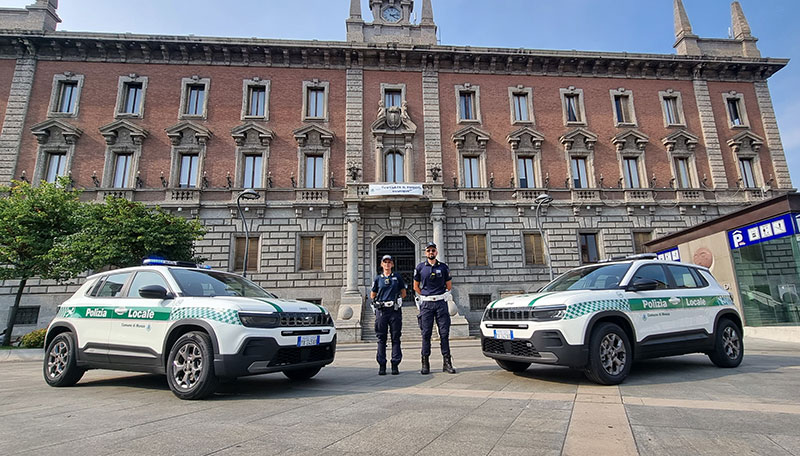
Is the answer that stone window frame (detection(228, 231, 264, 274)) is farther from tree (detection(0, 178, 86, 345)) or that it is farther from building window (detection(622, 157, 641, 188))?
building window (detection(622, 157, 641, 188))

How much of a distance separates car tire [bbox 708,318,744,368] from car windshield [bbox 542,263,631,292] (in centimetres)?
205

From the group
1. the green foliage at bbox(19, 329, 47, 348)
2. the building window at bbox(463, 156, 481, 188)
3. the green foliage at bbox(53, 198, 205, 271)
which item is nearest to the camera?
the green foliage at bbox(19, 329, 47, 348)

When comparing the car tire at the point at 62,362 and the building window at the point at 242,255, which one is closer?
the car tire at the point at 62,362

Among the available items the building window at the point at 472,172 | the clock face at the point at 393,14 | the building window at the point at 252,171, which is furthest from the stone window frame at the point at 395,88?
the building window at the point at 252,171

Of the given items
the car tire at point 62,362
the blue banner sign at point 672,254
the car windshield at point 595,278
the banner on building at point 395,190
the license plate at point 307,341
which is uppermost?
the banner on building at point 395,190

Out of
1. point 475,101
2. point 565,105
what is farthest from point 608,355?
point 565,105

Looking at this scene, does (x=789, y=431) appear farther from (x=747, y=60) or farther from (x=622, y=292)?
(x=747, y=60)

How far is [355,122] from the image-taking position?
21203mm

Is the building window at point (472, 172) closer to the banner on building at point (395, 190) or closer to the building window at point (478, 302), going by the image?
the banner on building at point (395, 190)

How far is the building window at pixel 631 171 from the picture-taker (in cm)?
2183

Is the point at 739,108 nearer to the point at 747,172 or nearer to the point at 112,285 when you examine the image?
the point at 747,172

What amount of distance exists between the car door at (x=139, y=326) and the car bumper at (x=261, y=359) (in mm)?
1084

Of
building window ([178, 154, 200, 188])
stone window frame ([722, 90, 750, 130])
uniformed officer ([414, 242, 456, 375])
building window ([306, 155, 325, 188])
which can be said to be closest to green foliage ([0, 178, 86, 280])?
building window ([178, 154, 200, 188])

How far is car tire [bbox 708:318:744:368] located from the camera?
246 inches
